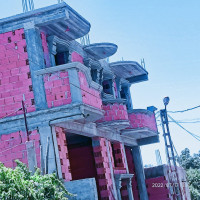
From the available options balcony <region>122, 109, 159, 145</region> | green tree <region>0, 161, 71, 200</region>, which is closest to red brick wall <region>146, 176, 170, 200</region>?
balcony <region>122, 109, 159, 145</region>

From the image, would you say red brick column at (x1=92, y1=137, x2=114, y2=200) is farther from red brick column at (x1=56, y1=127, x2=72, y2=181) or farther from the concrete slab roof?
the concrete slab roof

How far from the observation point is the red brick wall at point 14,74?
16.4 metres

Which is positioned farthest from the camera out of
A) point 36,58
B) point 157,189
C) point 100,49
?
point 157,189

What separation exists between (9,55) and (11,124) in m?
2.57

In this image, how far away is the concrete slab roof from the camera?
16.4 meters

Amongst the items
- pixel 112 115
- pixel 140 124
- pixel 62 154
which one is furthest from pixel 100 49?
pixel 62 154

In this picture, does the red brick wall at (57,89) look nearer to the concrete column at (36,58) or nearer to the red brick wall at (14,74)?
the concrete column at (36,58)

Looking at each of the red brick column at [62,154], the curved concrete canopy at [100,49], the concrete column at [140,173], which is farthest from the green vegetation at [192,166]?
the red brick column at [62,154]

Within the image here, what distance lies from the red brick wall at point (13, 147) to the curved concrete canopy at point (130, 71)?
8730 mm

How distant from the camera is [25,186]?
1145 cm

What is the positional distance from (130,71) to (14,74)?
991 cm

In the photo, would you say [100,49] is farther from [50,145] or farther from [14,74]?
[50,145]

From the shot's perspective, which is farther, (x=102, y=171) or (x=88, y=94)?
(x=102, y=171)

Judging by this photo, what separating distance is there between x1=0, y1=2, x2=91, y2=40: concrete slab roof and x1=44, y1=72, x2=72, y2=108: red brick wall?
84.1 inches
